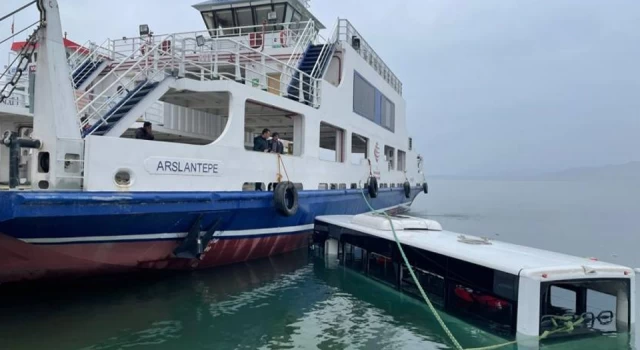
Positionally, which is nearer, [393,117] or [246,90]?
[246,90]

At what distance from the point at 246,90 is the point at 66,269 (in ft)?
14.7

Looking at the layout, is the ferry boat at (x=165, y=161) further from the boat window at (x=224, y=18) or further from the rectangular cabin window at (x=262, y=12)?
the boat window at (x=224, y=18)

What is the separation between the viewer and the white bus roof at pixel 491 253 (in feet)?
Result: 20.1

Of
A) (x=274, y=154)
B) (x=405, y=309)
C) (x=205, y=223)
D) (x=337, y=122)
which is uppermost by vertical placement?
(x=337, y=122)

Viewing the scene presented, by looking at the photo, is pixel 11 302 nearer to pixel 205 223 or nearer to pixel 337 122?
pixel 205 223

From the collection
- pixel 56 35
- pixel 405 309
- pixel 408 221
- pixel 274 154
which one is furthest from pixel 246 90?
pixel 405 309

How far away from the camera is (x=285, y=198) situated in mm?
9891

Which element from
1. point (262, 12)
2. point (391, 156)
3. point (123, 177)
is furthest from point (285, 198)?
point (391, 156)

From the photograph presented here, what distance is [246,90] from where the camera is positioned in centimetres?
961

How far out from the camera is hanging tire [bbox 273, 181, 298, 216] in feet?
32.0

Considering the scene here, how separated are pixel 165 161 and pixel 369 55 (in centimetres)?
1121

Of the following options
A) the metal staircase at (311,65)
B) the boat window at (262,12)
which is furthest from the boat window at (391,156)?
the metal staircase at (311,65)

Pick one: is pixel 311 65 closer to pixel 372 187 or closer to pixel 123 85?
pixel 372 187

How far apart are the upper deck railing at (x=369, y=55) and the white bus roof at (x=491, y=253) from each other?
6533mm
